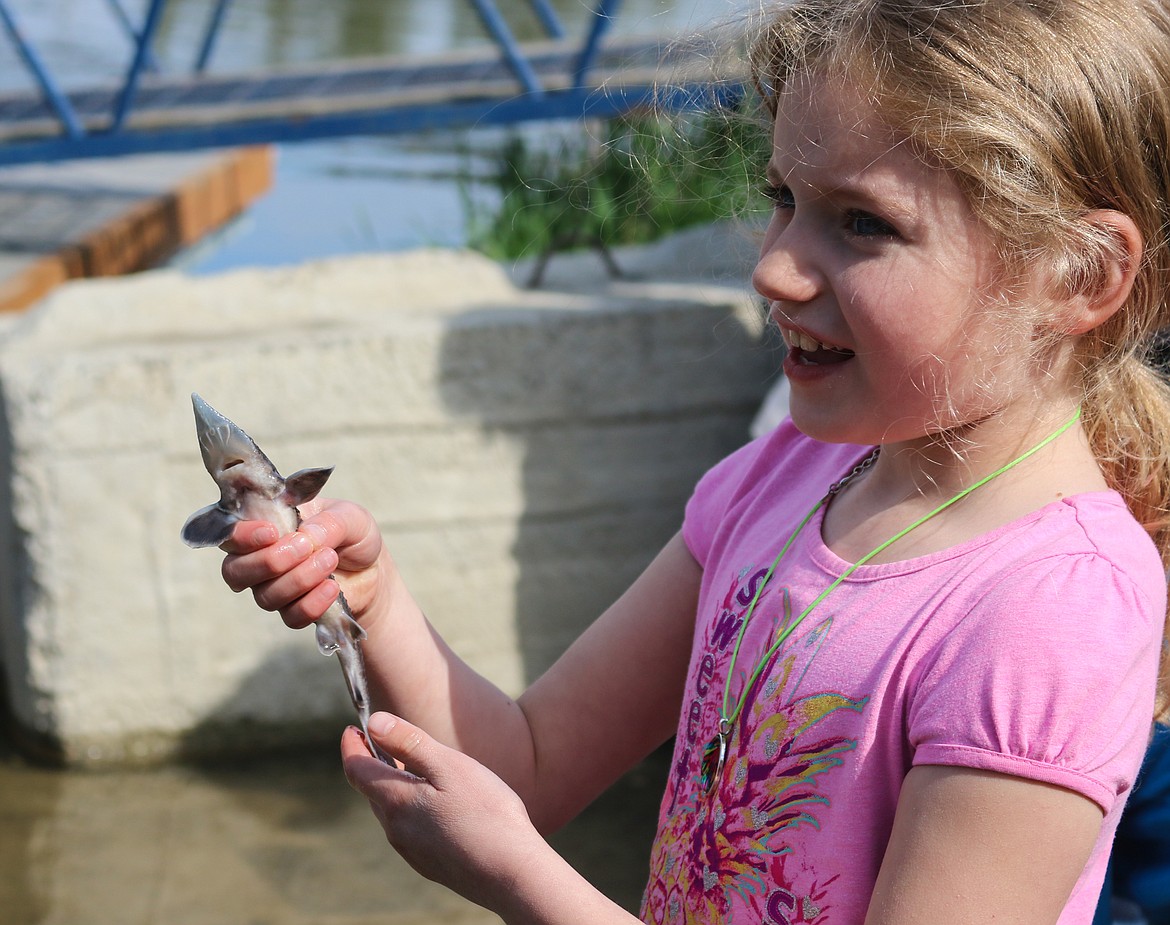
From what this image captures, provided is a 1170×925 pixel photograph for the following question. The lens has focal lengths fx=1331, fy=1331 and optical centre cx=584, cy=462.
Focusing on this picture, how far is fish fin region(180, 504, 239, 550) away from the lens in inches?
42.8

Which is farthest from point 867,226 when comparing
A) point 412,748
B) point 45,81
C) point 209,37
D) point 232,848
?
point 209,37

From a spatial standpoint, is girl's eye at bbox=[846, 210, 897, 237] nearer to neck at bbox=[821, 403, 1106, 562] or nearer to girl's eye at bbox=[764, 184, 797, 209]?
girl's eye at bbox=[764, 184, 797, 209]

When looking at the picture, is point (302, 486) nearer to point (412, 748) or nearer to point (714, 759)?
point (412, 748)

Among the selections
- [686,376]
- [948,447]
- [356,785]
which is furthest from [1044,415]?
[686,376]

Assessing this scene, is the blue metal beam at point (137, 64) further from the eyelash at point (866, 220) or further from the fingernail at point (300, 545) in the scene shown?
the eyelash at point (866, 220)

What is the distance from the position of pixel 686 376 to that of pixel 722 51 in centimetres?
183

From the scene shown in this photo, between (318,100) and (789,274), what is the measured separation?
3.74m

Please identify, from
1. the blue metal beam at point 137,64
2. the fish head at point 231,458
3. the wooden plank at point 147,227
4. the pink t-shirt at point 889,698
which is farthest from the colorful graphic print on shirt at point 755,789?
the blue metal beam at point 137,64

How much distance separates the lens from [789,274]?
1.07 metres

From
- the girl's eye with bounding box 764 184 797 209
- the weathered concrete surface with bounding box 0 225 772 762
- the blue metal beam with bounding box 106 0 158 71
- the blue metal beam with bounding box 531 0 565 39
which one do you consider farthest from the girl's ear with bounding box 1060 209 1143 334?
the blue metal beam with bounding box 106 0 158 71

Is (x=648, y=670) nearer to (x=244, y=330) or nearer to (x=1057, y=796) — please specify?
(x=1057, y=796)

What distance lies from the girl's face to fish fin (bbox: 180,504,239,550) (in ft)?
1.58

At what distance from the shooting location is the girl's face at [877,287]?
1.03m

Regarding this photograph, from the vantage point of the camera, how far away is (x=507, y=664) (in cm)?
322
